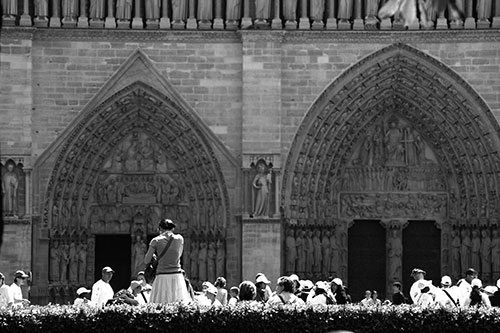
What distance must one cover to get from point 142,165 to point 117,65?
7.67 ft

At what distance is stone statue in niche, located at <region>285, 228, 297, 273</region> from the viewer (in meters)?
28.4

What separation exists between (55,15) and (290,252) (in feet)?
23.7

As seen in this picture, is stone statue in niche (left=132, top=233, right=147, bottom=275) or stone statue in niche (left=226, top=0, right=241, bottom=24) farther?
stone statue in niche (left=132, top=233, right=147, bottom=275)

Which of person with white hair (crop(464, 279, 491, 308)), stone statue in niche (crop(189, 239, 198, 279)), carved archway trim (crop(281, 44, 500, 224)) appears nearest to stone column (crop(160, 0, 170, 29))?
carved archway trim (crop(281, 44, 500, 224))

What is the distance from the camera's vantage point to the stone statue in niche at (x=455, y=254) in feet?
94.4

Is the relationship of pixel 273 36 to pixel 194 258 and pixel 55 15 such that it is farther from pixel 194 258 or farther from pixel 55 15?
pixel 194 258

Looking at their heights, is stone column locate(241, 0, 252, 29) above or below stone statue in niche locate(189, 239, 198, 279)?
above

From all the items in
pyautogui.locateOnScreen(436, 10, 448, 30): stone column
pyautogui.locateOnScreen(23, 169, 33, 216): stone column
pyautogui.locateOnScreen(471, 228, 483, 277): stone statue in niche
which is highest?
pyautogui.locateOnScreen(436, 10, 448, 30): stone column

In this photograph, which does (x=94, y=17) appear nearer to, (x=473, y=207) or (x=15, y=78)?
(x=15, y=78)

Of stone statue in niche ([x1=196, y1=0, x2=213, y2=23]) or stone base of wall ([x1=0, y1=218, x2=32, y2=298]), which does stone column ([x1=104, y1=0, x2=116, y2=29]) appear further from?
stone base of wall ([x1=0, y1=218, x2=32, y2=298])

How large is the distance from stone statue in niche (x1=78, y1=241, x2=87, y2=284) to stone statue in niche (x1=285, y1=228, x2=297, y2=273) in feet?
14.5

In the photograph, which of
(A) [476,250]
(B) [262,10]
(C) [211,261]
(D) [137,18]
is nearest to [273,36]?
(B) [262,10]

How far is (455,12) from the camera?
7.98 meters

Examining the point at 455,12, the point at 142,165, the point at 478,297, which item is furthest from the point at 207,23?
the point at 455,12
